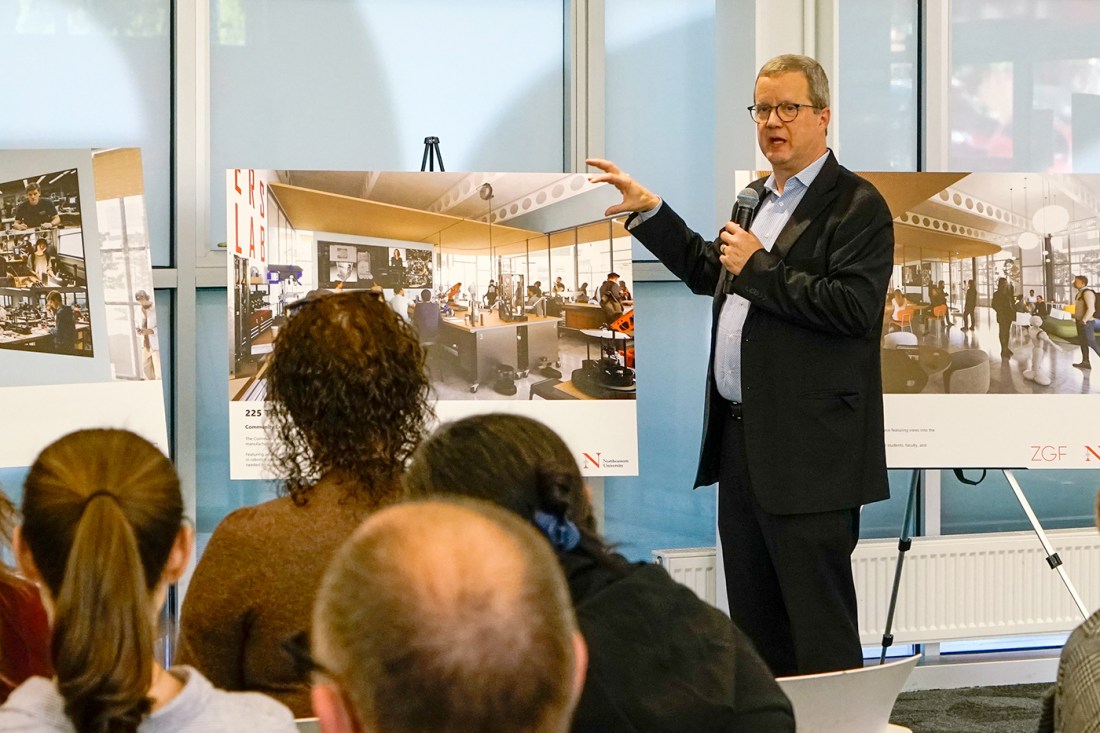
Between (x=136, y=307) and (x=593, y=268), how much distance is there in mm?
1308

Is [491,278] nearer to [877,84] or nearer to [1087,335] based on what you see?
[877,84]

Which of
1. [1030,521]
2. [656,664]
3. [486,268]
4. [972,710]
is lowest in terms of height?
[972,710]

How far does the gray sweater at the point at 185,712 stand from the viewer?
106 centimetres

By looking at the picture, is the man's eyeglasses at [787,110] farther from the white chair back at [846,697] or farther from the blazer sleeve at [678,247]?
the white chair back at [846,697]

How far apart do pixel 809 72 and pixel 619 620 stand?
209 centimetres

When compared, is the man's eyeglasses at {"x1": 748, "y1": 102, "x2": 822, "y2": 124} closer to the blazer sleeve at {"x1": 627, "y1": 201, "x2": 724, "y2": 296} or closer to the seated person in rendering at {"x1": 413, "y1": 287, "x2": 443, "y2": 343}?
the blazer sleeve at {"x1": 627, "y1": 201, "x2": 724, "y2": 296}

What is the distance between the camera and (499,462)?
43.3 inches

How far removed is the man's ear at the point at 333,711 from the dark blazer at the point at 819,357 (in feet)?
6.64

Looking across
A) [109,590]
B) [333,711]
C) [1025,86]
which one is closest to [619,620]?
[333,711]

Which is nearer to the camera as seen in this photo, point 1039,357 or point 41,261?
point 41,261

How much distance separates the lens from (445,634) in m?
0.68

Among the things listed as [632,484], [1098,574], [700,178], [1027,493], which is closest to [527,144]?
[700,178]

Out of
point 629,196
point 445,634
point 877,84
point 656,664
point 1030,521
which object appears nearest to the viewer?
point 445,634

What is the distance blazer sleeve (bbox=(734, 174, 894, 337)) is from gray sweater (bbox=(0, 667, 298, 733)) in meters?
1.73
